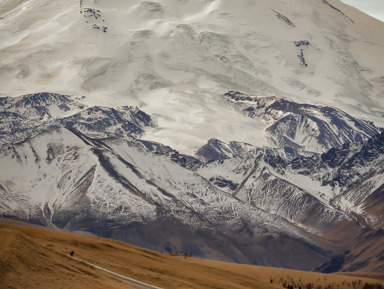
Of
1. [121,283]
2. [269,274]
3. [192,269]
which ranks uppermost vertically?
[121,283]

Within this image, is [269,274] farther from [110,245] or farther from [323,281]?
[110,245]

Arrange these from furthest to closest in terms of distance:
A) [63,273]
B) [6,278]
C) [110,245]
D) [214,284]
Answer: [110,245], [214,284], [63,273], [6,278]

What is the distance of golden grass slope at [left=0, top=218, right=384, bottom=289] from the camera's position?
6056cm

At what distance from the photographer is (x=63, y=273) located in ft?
207

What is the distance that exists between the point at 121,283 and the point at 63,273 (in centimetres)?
478

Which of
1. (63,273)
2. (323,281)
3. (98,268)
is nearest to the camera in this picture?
(63,273)

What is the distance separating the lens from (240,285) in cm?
7838

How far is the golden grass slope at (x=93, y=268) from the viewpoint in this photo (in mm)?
60562

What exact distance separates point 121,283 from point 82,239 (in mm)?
15583

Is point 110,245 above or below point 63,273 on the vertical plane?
below

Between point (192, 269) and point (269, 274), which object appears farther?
point (269, 274)

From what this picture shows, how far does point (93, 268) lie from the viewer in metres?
67.4

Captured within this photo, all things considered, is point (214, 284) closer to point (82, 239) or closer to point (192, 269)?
point (192, 269)

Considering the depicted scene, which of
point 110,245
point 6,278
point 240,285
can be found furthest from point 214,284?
point 6,278
